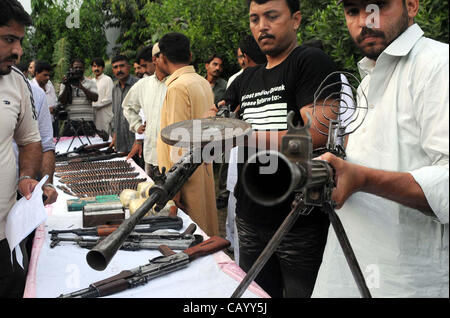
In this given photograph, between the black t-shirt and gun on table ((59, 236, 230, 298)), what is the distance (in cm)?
27

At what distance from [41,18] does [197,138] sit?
1792 cm

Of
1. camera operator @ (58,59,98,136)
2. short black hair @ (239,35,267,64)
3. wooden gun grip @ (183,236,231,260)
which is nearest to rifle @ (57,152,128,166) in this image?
camera operator @ (58,59,98,136)

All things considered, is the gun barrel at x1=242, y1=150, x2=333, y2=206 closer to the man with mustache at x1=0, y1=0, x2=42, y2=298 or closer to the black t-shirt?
the black t-shirt

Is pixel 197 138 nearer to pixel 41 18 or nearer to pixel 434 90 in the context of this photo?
pixel 434 90

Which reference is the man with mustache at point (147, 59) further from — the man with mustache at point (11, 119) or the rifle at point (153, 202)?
the rifle at point (153, 202)

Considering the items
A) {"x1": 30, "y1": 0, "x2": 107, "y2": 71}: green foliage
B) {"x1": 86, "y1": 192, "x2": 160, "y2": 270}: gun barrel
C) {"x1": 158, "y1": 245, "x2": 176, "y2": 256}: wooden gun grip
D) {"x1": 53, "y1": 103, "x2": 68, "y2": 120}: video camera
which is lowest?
{"x1": 158, "y1": 245, "x2": 176, "y2": 256}: wooden gun grip

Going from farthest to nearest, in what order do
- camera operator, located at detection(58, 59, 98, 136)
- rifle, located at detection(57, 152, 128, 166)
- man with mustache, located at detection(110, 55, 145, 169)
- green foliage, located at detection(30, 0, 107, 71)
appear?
green foliage, located at detection(30, 0, 107, 71) < camera operator, located at detection(58, 59, 98, 136) < man with mustache, located at detection(110, 55, 145, 169) < rifle, located at detection(57, 152, 128, 166)

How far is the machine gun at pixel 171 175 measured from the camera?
1.08 m

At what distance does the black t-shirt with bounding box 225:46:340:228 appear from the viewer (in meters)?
2.01

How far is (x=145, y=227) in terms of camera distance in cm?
259

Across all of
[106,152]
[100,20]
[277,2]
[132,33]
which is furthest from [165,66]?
[100,20]

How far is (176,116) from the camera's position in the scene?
338 cm

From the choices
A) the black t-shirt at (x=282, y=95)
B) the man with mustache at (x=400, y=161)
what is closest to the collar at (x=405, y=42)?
the man with mustache at (x=400, y=161)
